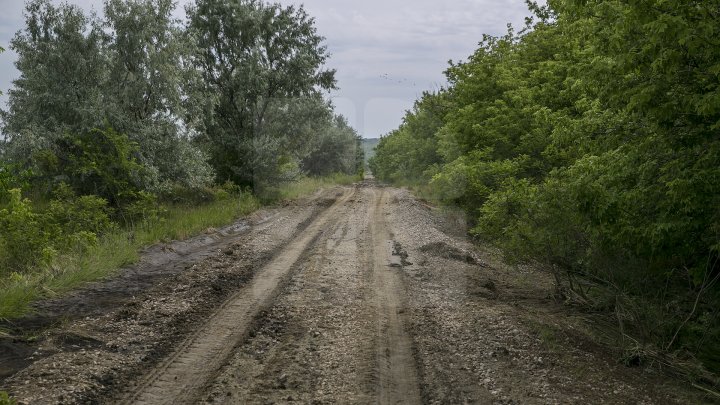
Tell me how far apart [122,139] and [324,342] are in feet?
38.8

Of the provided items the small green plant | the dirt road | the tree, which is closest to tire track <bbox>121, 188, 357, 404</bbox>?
the dirt road

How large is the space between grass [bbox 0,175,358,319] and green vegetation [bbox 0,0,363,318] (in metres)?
0.04

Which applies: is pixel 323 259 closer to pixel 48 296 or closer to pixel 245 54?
pixel 48 296

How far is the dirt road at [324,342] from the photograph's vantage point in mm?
5590

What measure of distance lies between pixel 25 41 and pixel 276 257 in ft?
37.7

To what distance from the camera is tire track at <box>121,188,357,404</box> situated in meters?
5.45

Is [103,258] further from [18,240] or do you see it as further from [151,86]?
[151,86]

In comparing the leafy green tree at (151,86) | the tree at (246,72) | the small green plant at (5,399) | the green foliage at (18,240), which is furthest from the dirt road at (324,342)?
the tree at (246,72)

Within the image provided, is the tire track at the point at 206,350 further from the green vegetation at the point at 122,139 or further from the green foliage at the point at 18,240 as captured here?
the green foliage at the point at 18,240

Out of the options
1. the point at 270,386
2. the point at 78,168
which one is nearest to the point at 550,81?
the point at 270,386

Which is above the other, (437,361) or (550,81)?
(550,81)

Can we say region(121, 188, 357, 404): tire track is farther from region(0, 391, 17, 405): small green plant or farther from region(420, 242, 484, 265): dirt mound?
region(420, 242, 484, 265): dirt mound

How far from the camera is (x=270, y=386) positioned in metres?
5.70

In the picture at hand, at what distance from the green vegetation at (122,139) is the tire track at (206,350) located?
108 inches
